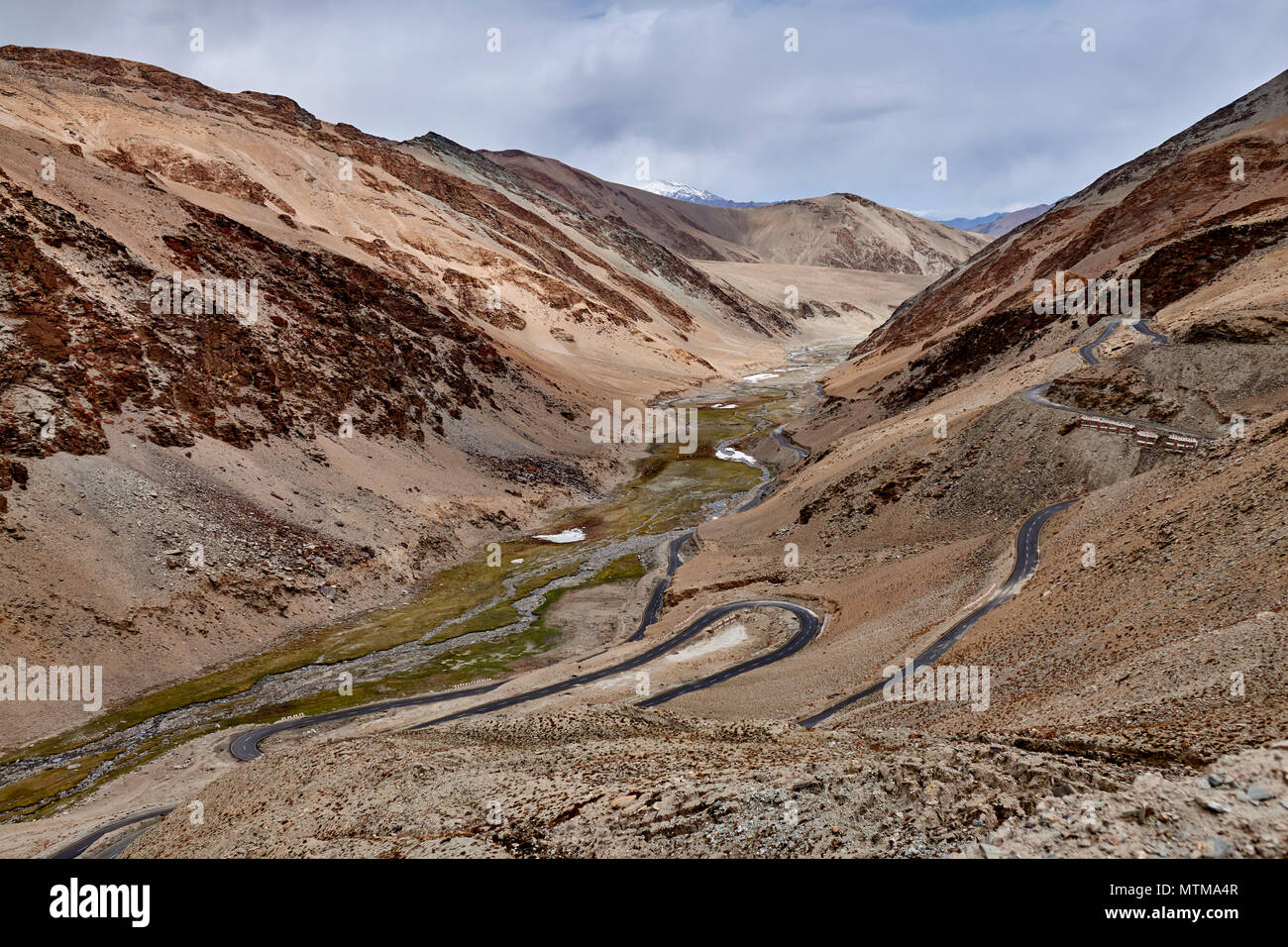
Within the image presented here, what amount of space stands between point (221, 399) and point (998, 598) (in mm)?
65269

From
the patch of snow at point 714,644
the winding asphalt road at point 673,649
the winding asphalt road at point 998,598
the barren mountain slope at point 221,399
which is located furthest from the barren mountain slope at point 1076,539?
the barren mountain slope at point 221,399

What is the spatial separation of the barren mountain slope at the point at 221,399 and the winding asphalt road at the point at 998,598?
41200 mm

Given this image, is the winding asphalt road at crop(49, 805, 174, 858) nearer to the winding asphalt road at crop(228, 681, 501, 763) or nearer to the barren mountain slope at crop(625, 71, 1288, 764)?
the winding asphalt road at crop(228, 681, 501, 763)

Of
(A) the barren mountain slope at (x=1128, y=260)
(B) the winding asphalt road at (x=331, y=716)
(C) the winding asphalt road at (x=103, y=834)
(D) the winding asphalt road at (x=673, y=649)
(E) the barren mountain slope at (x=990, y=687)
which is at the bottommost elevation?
(C) the winding asphalt road at (x=103, y=834)

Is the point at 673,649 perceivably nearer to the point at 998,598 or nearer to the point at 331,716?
the point at 998,598

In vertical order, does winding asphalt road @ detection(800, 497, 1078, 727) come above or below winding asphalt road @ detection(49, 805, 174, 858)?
above

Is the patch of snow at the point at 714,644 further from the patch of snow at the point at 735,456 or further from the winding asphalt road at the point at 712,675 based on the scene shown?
the patch of snow at the point at 735,456

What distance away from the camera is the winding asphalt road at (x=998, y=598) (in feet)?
106

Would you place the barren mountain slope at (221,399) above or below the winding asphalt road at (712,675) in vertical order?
above

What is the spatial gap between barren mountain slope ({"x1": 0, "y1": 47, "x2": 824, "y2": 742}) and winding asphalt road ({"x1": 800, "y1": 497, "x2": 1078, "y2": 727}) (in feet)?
135

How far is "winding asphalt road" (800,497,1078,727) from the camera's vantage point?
32344 millimetres

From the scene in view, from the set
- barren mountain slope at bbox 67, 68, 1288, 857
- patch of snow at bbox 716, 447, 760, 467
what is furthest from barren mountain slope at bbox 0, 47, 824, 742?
barren mountain slope at bbox 67, 68, 1288, 857

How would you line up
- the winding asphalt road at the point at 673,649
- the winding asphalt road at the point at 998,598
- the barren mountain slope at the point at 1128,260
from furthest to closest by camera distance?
1. the barren mountain slope at the point at 1128,260
2. the winding asphalt road at the point at 673,649
3. the winding asphalt road at the point at 998,598

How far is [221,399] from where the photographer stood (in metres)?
66.9
